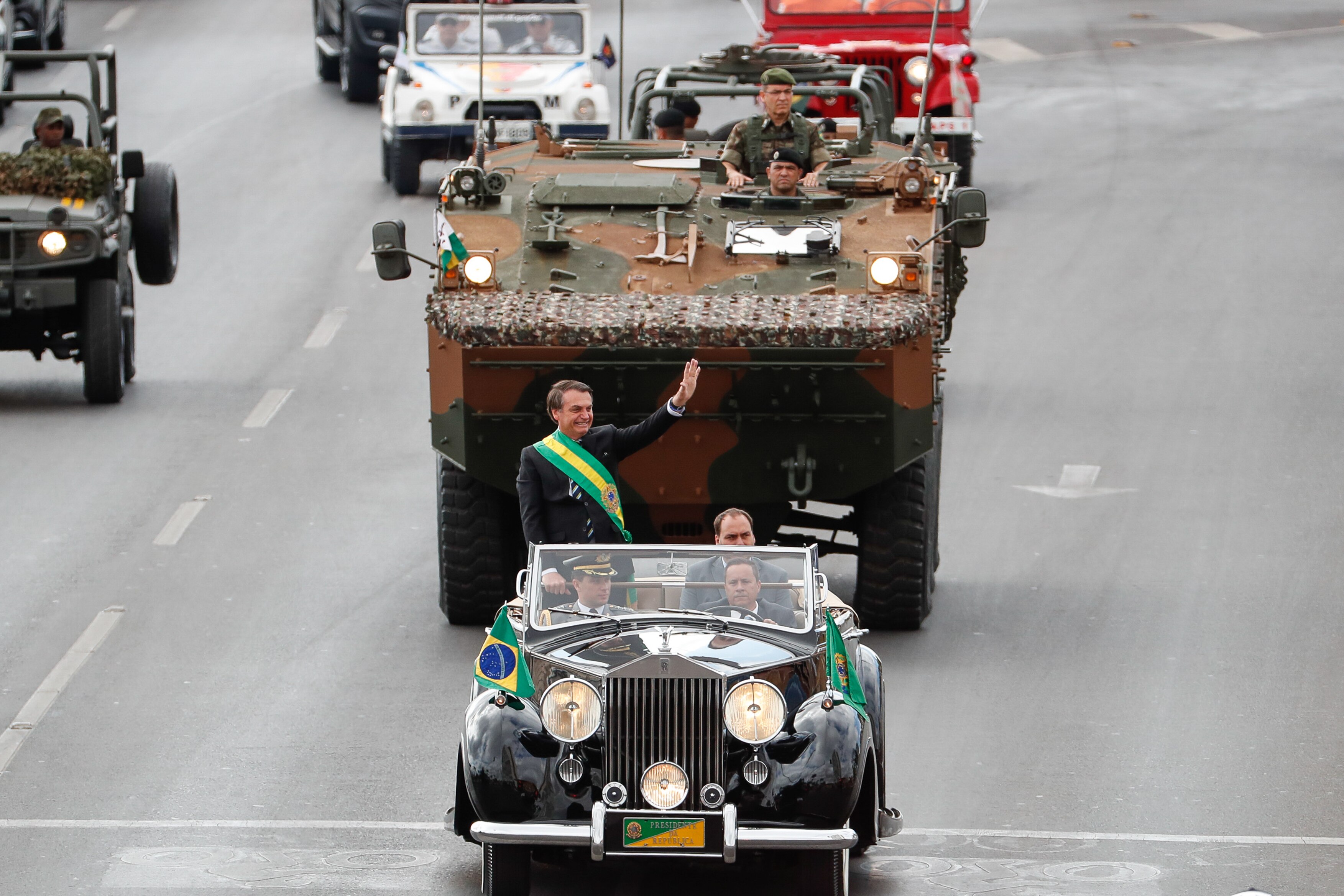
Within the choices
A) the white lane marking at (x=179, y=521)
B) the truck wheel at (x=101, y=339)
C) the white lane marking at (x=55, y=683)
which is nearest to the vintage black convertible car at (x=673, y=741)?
the white lane marking at (x=55, y=683)

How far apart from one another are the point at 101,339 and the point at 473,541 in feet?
21.5

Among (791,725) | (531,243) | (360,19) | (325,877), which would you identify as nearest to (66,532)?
(531,243)

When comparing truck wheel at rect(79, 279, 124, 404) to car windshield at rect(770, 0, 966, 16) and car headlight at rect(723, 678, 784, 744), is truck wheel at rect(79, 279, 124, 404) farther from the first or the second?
car headlight at rect(723, 678, 784, 744)

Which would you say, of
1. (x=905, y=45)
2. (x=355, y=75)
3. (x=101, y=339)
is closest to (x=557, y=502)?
(x=101, y=339)

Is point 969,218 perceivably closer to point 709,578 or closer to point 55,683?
point 709,578

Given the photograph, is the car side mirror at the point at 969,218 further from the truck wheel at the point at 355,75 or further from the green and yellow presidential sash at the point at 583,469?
the truck wheel at the point at 355,75

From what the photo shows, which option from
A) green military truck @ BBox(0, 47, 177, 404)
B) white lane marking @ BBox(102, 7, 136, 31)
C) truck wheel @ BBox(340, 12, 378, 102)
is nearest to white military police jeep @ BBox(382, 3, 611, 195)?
truck wheel @ BBox(340, 12, 378, 102)

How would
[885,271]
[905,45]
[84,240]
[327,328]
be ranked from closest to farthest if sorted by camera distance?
[885,271] < [84,240] < [327,328] < [905,45]

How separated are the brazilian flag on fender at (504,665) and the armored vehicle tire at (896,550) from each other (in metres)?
4.51

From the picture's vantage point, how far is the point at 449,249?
42.7ft

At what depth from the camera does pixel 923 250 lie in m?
13.2

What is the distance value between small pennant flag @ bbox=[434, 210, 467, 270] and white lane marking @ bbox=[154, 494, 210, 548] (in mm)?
3294

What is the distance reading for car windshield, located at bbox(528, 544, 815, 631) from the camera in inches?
358

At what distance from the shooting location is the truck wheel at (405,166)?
2647 centimetres
